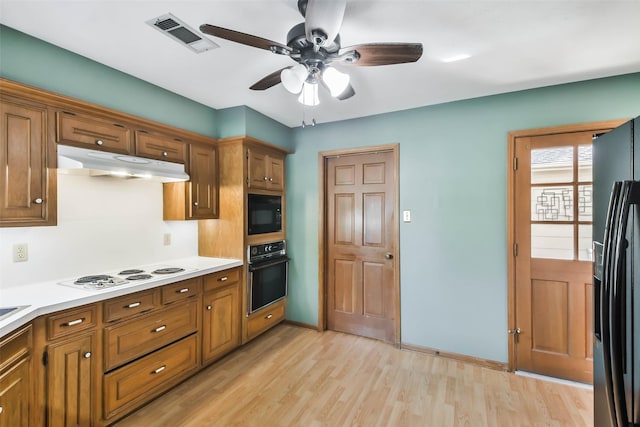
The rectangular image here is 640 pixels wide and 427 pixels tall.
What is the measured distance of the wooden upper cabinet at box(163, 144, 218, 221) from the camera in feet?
8.96

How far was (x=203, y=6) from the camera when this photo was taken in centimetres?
154

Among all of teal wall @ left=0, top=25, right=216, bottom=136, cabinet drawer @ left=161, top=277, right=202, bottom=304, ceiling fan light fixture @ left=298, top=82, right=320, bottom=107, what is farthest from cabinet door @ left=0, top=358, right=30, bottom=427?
ceiling fan light fixture @ left=298, top=82, right=320, bottom=107

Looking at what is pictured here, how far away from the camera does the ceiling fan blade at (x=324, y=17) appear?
3.80 ft

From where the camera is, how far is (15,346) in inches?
55.5

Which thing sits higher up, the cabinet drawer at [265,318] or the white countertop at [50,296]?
the white countertop at [50,296]

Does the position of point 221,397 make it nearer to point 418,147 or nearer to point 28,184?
point 28,184

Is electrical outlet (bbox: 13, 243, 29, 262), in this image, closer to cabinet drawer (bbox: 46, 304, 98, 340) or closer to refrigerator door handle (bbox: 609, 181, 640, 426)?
cabinet drawer (bbox: 46, 304, 98, 340)

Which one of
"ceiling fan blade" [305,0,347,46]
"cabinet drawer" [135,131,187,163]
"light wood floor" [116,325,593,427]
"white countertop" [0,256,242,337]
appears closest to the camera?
"ceiling fan blade" [305,0,347,46]

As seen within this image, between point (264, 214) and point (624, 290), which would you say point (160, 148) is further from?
point (624, 290)

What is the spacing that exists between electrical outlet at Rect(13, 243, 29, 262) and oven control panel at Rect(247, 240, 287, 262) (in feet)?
5.31

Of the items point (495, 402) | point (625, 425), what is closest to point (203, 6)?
point (625, 425)

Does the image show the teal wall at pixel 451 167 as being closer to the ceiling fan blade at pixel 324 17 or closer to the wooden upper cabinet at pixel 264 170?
the wooden upper cabinet at pixel 264 170

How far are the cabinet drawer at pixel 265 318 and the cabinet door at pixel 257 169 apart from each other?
4.56ft

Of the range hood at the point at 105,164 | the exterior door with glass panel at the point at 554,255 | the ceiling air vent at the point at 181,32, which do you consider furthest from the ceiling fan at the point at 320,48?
the exterior door with glass panel at the point at 554,255
